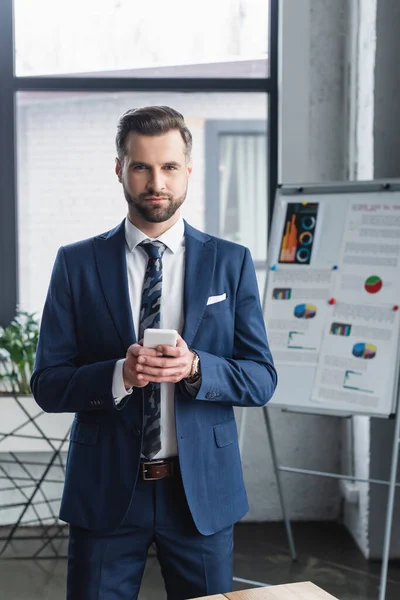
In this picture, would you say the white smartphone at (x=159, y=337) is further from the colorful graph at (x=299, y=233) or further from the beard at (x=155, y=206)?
the colorful graph at (x=299, y=233)

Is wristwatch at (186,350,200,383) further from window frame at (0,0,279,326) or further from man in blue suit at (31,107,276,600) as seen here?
window frame at (0,0,279,326)

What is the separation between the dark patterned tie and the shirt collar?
0.01 meters

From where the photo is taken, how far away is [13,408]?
11.9 ft

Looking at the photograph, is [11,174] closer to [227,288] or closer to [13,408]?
[13,408]

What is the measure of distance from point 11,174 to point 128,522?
2.70m

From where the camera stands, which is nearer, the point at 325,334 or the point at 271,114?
the point at 325,334

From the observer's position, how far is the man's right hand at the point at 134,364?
4.83ft

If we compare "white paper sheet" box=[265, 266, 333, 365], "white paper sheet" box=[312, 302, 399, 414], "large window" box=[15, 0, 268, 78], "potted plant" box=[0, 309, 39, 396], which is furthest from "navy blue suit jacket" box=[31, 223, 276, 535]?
"large window" box=[15, 0, 268, 78]

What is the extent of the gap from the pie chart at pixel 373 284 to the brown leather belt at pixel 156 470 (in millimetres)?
1488

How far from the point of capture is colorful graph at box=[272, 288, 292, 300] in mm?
3086

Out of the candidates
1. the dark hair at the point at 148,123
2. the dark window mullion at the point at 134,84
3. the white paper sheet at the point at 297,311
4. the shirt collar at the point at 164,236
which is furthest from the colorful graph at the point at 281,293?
the dark hair at the point at 148,123

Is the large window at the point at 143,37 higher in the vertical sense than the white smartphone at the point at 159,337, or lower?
higher

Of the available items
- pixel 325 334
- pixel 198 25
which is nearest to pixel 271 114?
pixel 198 25

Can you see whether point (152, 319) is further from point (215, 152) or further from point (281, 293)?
point (215, 152)
